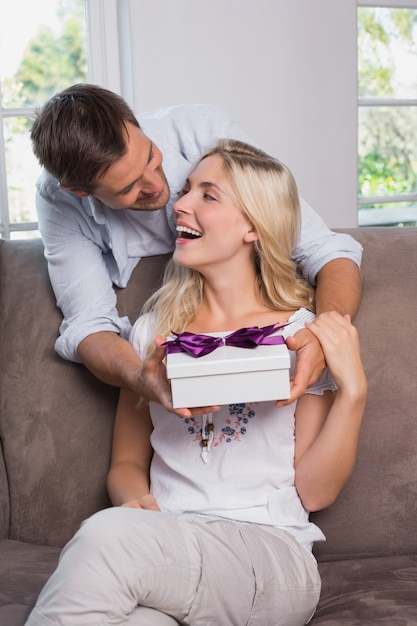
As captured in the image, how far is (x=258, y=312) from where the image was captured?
1.83m

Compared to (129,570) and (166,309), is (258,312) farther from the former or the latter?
(129,570)

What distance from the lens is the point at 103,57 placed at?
321 cm

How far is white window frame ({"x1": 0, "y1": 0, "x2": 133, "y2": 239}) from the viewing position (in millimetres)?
3174

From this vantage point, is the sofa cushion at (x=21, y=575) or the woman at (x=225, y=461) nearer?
the woman at (x=225, y=461)

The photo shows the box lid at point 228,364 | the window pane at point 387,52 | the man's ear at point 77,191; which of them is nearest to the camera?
the box lid at point 228,364

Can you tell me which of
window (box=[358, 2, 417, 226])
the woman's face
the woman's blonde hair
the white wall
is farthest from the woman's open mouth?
window (box=[358, 2, 417, 226])

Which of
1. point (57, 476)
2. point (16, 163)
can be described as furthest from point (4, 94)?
point (57, 476)

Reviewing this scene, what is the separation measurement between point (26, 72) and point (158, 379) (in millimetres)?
1988

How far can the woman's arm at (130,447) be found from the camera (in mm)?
1807

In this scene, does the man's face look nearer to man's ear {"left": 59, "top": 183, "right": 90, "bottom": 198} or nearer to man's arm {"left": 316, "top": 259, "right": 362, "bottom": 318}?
man's ear {"left": 59, "top": 183, "right": 90, "bottom": 198}

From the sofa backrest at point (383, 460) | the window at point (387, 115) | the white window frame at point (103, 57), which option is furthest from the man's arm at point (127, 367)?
the window at point (387, 115)

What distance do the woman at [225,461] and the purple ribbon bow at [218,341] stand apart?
4 centimetres

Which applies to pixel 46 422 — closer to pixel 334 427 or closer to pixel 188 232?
pixel 188 232

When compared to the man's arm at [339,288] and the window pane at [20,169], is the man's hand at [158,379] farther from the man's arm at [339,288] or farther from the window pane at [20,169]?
the window pane at [20,169]
